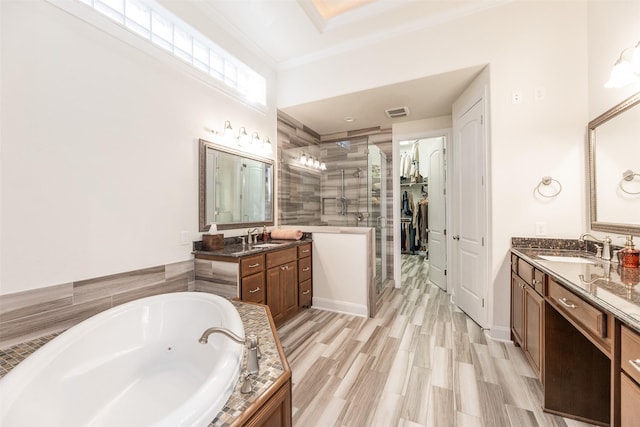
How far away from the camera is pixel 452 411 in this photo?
5.23 feet

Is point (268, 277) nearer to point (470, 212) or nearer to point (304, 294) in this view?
point (304, 294)

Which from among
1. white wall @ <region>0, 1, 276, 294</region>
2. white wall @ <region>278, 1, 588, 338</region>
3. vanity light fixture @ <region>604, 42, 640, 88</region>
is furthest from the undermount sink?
white wall @ <region>0, 1, 276, 294</region>

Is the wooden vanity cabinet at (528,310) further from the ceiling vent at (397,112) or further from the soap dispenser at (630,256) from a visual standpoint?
the ceiling vent at (397,112)

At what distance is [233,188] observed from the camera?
292cm

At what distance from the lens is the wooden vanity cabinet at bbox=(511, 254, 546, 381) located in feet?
5.49

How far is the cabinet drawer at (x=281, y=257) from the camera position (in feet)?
8.51

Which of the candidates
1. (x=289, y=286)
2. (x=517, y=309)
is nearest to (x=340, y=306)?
(x=289, y=286)

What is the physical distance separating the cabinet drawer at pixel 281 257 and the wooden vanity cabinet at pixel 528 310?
7.05 ft

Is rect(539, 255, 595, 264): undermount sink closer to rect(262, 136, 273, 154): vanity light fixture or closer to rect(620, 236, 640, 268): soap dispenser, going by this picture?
rect(620, 236, 640, 268): soap dispenser

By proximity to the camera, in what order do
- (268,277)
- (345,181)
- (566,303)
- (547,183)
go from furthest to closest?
(345,181) → (268,277) → (547,183) → (566,303)

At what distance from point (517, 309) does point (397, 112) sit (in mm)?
2788

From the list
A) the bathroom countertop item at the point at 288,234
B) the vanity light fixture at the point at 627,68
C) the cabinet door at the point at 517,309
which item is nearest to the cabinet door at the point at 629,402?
the cabinet door at the point at 517,309

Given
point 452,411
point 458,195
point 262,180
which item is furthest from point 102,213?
point 458,195

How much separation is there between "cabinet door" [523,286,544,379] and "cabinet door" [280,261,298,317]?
2144 millimetres
